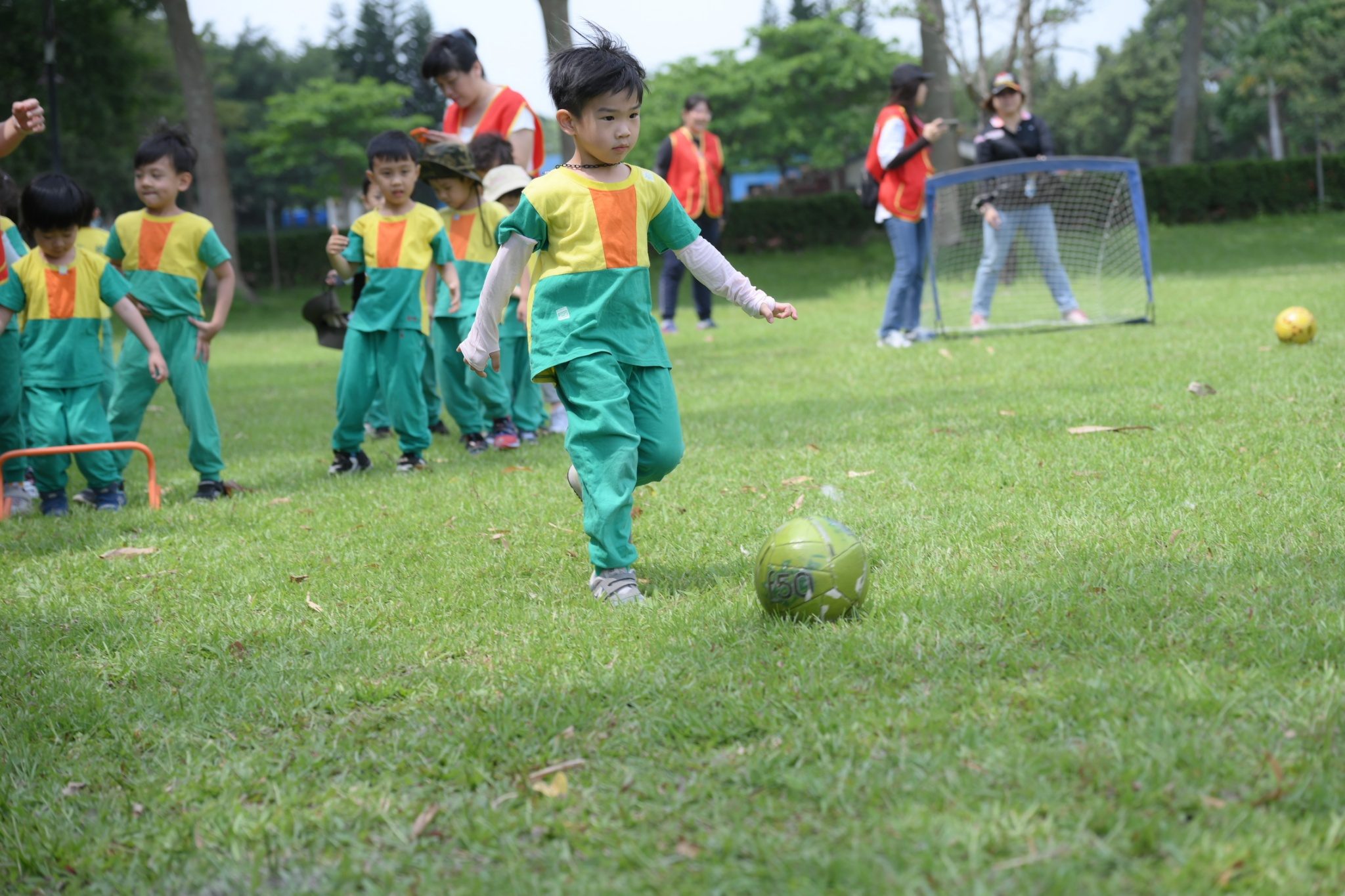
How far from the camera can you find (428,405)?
8.44m

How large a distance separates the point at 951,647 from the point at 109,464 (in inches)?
199

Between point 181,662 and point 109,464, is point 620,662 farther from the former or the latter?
point 109,464

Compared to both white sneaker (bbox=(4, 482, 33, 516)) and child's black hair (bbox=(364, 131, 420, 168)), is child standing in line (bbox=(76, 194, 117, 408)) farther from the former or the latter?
child's black hair (bbox=(364, 131, 420, 168))

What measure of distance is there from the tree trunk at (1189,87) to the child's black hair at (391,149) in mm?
29164

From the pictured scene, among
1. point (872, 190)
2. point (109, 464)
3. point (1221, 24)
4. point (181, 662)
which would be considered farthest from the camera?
point (1221, 24)

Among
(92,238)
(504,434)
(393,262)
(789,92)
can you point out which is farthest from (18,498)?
(789,92)

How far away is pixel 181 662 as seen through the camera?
3.79 m

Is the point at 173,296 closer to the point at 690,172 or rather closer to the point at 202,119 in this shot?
the point at 690,172

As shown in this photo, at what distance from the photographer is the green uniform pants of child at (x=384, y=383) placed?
22.7 feet

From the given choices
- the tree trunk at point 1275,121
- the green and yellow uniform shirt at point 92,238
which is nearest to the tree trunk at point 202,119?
the green and yellow uniform shirt at point 92,238

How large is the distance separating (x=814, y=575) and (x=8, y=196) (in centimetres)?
580

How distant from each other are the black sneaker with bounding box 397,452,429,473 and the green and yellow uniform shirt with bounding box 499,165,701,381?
298cm

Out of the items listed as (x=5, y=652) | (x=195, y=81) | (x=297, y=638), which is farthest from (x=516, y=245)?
(x=195, y=81)

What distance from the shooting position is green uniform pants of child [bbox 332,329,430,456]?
6926 millimetres
